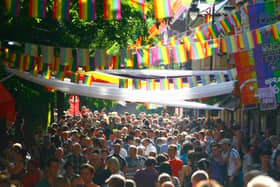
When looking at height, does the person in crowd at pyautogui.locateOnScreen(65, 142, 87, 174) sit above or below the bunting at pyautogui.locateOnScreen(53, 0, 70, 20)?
below

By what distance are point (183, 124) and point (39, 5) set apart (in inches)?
779

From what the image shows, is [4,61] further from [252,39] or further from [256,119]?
[256,119]

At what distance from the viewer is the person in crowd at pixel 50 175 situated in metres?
9.97

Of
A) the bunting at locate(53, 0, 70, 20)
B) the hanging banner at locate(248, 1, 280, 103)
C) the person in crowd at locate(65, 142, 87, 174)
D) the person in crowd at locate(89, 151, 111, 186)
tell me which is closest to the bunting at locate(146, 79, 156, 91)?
the hanging banner at locate(248, 1, 280, 103)

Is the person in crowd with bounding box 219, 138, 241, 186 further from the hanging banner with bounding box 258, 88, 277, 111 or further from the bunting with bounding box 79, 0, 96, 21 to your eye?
the bunting with bounding box 79, 0, 96, 21

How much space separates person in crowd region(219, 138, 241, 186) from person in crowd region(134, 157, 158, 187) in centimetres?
189

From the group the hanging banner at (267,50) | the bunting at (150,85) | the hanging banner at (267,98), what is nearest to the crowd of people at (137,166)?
the hanging banner at (267,98)

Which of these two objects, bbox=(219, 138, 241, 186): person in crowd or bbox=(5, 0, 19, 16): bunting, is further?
bbox=(219, 138, 241, 186): person in crowd

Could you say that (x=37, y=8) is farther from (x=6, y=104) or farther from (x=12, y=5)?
(x=6, y=104)

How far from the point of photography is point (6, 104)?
49.5ft

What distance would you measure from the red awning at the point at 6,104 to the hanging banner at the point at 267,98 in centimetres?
589

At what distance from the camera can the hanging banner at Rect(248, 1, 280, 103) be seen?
15633 millimetres

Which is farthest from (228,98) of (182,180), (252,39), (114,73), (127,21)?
(182,180)

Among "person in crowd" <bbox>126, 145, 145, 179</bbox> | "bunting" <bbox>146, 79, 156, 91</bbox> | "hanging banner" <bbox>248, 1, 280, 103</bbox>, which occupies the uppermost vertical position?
"hanging banner" <bbox>248, 1, 280, 103</bbox>
